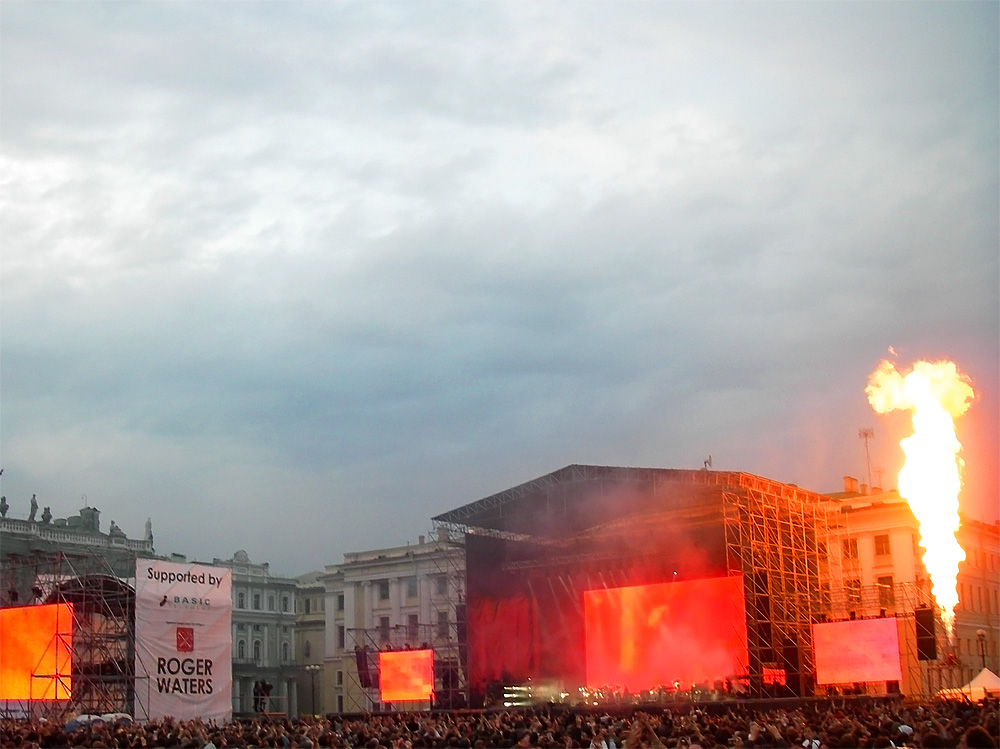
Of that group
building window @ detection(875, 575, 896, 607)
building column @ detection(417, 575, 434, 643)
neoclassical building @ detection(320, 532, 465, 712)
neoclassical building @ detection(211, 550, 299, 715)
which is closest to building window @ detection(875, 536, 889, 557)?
building window @ detection(875, 575, 896, 607)

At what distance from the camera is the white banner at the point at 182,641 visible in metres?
33.4

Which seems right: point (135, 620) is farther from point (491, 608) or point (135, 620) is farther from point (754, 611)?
point (754, 611)

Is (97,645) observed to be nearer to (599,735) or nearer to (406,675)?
(406,675)

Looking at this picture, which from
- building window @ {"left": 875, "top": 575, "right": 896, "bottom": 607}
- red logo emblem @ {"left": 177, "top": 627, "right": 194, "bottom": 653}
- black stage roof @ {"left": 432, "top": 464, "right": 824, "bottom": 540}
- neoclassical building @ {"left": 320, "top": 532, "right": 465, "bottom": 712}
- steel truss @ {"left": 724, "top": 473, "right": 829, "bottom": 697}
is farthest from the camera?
neoclassical building @ {"left": 320, "top": 532, "right": 465, "bottom": 712}

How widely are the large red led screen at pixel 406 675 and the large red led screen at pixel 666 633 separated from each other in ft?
21.1

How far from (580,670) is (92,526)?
22.6 m

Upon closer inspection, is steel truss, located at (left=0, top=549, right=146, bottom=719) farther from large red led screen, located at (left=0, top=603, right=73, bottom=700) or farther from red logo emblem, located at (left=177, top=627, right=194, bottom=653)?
red logo emblem, located at (left=177, top=627, right=194, bottom=653)

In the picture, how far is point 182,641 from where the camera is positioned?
3441 centimetres

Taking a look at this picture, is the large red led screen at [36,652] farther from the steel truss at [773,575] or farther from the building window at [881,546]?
the building window at [881,546]

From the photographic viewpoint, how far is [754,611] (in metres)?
37.5

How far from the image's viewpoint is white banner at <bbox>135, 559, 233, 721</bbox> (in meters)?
33.4

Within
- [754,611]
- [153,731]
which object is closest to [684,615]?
[754,611]

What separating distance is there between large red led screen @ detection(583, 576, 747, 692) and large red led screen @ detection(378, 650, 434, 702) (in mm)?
6418

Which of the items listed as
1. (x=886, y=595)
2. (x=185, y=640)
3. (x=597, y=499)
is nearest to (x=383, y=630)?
(x=597, y=499)
